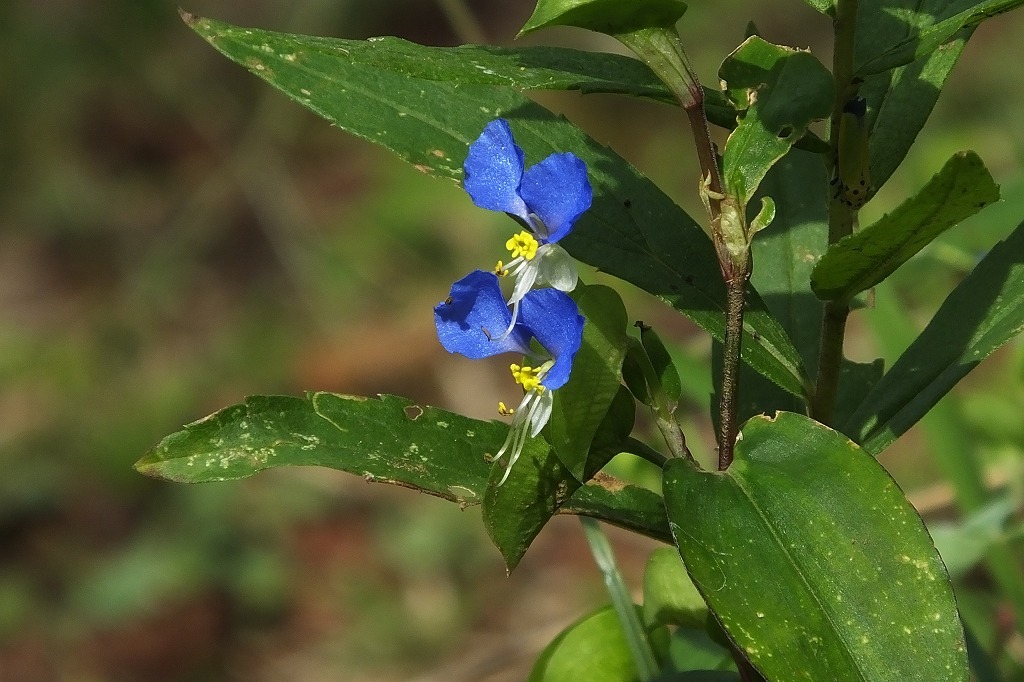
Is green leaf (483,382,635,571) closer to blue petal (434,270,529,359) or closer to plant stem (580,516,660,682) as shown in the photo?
blue petal (434,270,529,359)

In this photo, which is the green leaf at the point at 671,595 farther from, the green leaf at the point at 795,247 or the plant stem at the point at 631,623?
the green leaf at the point at 795,247

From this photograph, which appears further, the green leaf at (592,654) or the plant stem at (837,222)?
the green leaf at (592,654)

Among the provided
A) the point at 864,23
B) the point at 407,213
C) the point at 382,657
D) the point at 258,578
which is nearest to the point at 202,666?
the point at 258,578

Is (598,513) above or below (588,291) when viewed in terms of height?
below

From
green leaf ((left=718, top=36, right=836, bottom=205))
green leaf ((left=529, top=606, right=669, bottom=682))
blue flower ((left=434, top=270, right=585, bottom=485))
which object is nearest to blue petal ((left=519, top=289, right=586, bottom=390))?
blue flower ((left=434, top=270, right=585, bottom=485))

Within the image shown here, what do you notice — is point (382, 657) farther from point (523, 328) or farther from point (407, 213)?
point (523, 328)

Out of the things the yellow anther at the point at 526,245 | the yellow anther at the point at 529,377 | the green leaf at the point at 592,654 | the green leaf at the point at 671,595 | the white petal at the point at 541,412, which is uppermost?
the yellow anther at the point at 526,245

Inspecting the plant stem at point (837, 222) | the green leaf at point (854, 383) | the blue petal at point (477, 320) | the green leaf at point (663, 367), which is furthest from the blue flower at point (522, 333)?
the green leaf at point (854, 383)
